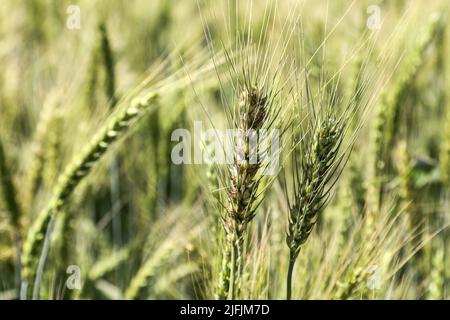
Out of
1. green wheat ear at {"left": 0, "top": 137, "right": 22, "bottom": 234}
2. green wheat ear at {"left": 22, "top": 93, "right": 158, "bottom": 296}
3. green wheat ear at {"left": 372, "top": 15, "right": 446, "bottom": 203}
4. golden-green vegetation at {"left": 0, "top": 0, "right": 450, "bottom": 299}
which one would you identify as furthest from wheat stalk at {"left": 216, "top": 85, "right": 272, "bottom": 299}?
green wheat ear at {"left": 0, "top": 137, "right": 22, "bottom": 234}

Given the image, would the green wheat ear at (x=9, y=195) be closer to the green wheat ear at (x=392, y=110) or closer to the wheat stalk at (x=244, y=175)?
the wheat stalk at (x=244, y=175)

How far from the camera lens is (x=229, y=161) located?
96 centimetres

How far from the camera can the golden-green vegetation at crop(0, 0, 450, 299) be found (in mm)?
950

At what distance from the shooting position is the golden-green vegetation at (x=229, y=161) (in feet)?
3.12

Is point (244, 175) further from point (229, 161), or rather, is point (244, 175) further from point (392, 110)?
point (392, 110)

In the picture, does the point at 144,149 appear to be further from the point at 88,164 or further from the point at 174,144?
the point at 88,164

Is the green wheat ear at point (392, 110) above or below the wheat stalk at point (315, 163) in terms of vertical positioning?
above

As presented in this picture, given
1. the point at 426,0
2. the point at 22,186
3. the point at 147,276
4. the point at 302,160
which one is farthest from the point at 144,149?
the point at 302,160

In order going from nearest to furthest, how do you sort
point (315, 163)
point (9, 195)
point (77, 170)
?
point (315, 163) → point (77, 170) → point (9, 195)

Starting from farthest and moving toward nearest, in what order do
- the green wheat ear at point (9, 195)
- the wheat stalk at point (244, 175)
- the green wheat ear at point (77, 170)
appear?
the green wheat ear at point (9, 195), the green wheat ear at point (77, 170), the wheat stalk at point (244, 175)

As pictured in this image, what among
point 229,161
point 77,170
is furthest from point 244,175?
point 77,170

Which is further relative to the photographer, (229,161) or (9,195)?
(9,195)

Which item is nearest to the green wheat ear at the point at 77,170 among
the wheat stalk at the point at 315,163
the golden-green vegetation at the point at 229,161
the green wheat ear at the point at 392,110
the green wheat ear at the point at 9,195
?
the golden-green vegetation at the point at 229,161
